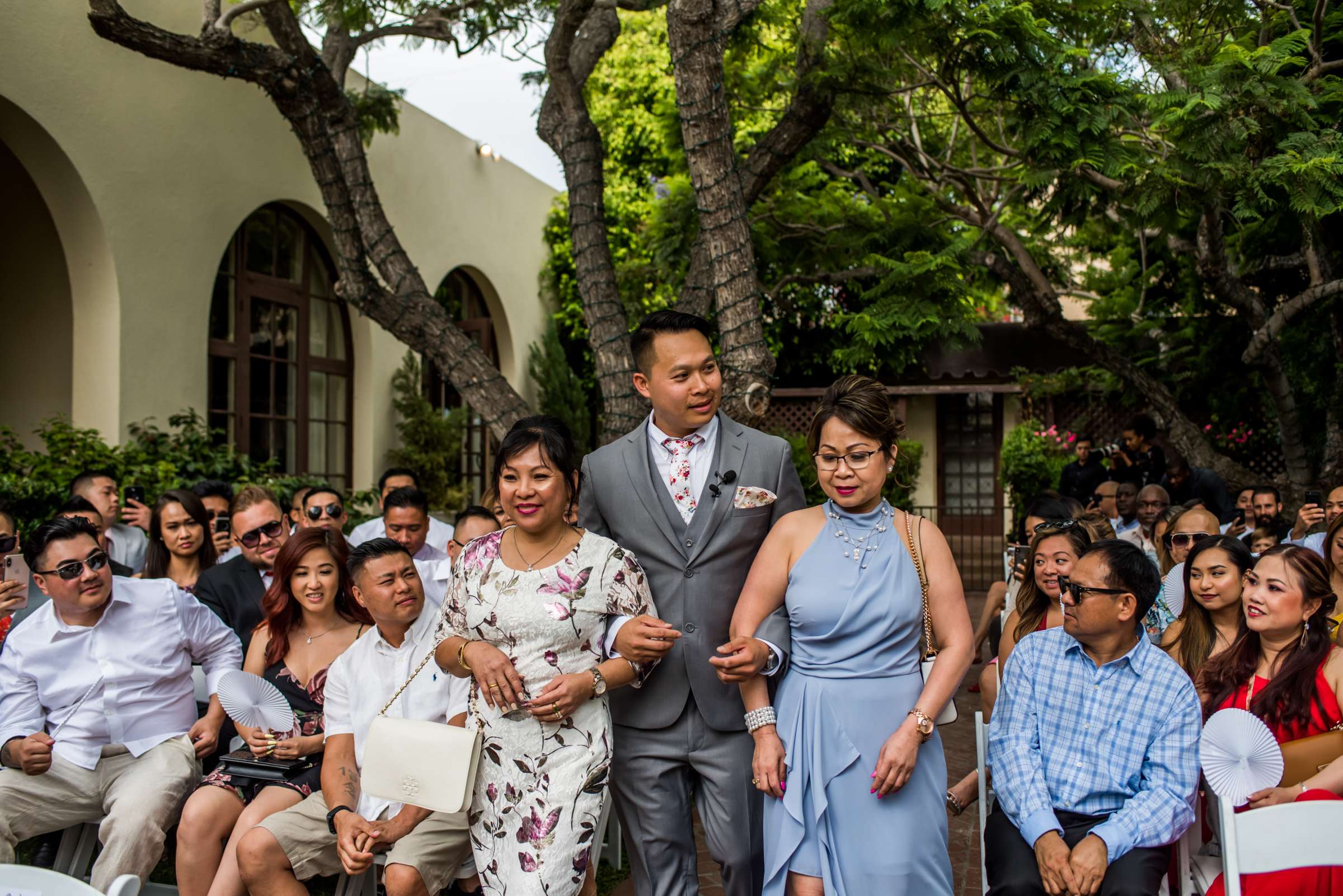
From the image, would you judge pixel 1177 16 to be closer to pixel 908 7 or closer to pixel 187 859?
pixel 908 7

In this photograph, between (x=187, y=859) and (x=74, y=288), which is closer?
(x=187, y=859)

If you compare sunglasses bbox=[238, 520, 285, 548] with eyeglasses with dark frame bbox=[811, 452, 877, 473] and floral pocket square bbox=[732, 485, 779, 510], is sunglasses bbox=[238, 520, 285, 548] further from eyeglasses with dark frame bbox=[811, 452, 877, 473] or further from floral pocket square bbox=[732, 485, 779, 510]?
eyeglasses with dark frame bbox=[811, 452, 877, 473]

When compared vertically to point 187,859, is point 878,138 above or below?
above

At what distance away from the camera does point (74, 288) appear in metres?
8.76

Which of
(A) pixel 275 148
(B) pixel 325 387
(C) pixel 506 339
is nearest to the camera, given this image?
(A) pixel 275 148

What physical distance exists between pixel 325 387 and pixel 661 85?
798 cm

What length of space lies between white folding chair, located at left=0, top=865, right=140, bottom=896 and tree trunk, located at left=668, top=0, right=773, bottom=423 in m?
4.28

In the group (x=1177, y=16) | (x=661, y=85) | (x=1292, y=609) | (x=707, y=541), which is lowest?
(x=1292, y=609)

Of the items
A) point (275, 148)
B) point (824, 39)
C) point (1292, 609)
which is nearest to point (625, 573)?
point (1292, 609)

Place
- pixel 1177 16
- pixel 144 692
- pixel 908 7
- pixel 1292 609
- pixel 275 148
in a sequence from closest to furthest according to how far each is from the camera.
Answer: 1. pixel 1292 609
2. pixel 144 692
3. pixel 908 7
4. pixel 1177 16
5. pixel 275 148

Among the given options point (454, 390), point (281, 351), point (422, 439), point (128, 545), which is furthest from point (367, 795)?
point (454, 390)

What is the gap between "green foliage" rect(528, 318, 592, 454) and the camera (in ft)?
50.3

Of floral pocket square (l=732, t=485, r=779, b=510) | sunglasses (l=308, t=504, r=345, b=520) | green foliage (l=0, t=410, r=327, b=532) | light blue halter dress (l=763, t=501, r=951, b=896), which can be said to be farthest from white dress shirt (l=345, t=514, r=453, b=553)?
light blue halter dress (l=763, t=501, r=951, b=896)

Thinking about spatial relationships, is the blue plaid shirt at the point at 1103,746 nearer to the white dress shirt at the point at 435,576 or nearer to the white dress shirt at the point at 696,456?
the white dress shirt at the point at 696,456
